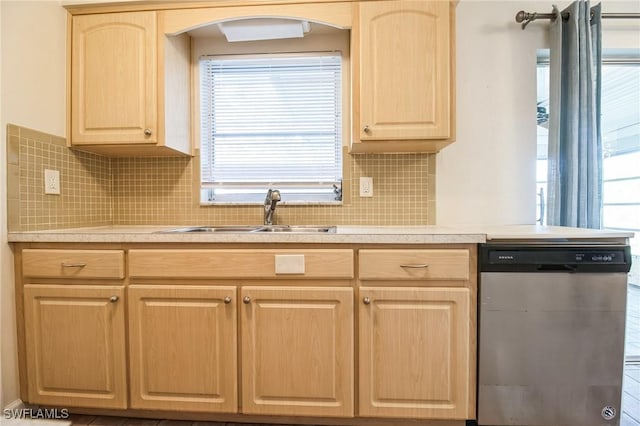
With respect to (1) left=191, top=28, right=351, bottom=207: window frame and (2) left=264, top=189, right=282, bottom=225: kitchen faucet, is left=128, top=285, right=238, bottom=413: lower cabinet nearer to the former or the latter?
(2) left=264, top=189, right=282, bottom=225: kitchen faucet

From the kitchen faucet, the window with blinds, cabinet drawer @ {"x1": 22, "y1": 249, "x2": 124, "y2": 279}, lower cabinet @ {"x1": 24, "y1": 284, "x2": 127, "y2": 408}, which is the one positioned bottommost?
lower cabinet @ {"x1": 24, "y1": 284, "x2": 127, "y2": 408}

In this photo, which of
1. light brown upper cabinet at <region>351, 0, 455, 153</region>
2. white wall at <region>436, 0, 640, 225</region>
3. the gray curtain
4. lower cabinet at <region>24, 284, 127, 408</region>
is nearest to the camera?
lower cabinet at <region>24, 284, 127, 408</region>

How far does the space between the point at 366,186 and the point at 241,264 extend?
3.01 ft

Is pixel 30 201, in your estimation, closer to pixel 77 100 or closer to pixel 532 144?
pixel 77 100

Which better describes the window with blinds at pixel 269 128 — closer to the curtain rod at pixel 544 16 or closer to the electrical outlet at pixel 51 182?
the electrical outlet at pixel 51 182

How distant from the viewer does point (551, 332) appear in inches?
51.4

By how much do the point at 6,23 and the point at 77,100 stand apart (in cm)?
37

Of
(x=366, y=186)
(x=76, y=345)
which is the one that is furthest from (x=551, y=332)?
(x=76, y=345)

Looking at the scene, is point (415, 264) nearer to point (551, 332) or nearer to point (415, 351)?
point (415, 351)

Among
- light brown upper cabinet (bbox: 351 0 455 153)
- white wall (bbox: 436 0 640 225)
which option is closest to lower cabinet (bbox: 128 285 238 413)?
light brown upper cabinet (bbox: 351 0 455 153)

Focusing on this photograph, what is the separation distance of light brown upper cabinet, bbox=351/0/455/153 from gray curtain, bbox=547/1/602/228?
72cm

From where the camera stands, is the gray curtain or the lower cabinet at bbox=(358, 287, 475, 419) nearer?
the lower cabinet at bbox=(358, 287, 475, 419)

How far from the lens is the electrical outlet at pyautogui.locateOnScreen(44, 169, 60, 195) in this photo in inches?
62.0

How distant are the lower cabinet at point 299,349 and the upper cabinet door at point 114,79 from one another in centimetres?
106
